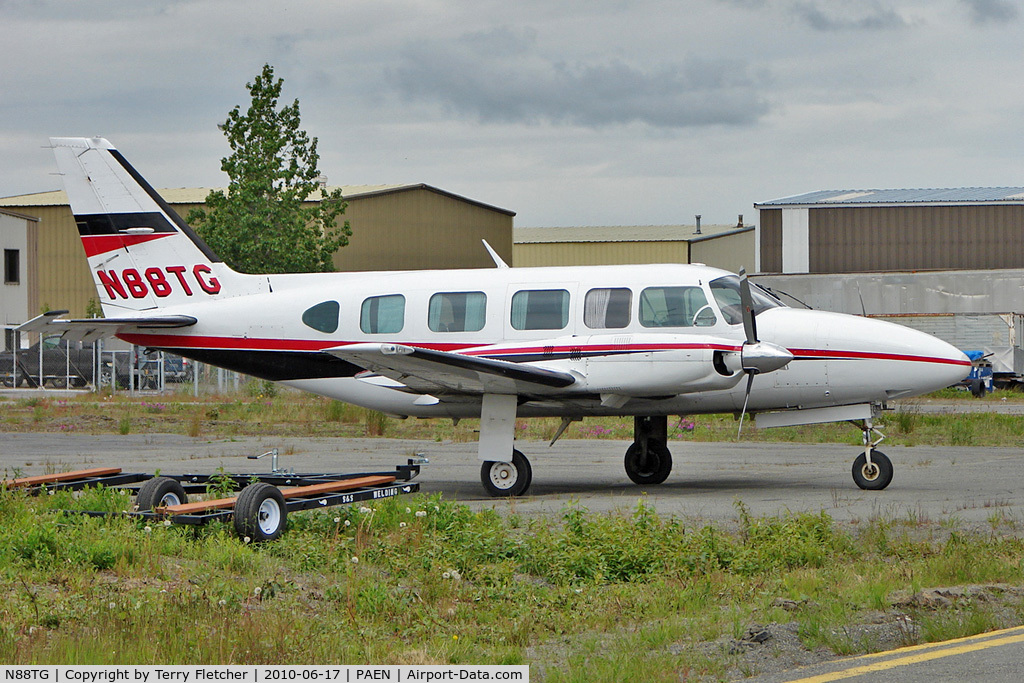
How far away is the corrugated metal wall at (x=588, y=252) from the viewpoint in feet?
253

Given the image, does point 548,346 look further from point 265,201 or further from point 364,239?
point 364,239

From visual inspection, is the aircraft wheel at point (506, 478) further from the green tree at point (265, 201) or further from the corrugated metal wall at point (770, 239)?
the corrugated metal wall at point (770, 239)

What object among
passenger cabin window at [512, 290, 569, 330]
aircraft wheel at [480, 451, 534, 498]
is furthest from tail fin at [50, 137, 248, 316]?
aircraft wheel at [480, 451, 534, 498]

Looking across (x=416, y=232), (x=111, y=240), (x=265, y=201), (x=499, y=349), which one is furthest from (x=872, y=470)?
(x=416, y=232)

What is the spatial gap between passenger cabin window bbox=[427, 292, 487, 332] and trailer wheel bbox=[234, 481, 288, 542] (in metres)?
5.32

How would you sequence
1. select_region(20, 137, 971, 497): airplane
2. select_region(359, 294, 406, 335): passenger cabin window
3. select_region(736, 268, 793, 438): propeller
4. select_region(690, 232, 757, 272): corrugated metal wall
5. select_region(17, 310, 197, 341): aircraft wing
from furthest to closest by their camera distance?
select_region(690, 232, 757, 272): corrugated metal wall
select_region(359, 294, 406, 335): passenger cabin window
select_region(17, 310, 197, 341): aircraft wing
select_region(20, 137, 971, 497): airplane
select_region(736, 268, 793, 438): propeller

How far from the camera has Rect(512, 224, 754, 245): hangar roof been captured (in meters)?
79.6

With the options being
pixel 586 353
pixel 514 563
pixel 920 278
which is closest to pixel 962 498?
pixel 586 353

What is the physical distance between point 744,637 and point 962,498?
7.27 meters

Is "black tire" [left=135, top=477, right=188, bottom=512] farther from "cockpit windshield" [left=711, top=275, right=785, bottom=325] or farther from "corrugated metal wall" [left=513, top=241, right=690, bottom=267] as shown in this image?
"corrugated metal wall" [left=513, top=241, right=690, bottom=267]

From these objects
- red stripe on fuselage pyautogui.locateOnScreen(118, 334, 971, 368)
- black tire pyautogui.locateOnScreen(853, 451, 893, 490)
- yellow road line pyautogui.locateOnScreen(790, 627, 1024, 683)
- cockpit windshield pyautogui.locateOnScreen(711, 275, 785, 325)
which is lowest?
yellow road line pyautogui.locateOnScreen(790, 627, 1024, 683)

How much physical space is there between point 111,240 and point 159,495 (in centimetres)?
787

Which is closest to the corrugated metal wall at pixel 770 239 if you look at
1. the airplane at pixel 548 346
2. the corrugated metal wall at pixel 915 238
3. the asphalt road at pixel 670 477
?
the corrugated metal wall at pixel 915 238
